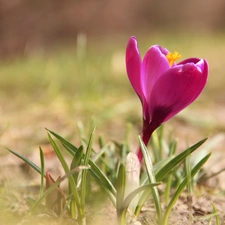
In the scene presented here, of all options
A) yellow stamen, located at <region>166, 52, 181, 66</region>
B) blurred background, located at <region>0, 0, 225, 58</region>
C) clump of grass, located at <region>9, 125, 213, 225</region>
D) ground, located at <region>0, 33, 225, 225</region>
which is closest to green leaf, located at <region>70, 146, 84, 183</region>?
clump of grass, located at <region>9, 125, 213, 225</region>

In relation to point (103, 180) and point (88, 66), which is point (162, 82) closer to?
point (103, 180)

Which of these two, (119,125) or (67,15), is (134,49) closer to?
(119,125)

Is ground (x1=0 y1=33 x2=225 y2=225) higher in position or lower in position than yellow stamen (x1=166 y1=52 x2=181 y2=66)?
lower

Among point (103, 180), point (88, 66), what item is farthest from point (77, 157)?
point (88, 66)

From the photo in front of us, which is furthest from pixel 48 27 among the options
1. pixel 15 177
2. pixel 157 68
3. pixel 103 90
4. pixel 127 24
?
pixel 157 68

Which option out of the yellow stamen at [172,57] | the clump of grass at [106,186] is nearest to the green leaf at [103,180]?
the clump of grass at [106,186]

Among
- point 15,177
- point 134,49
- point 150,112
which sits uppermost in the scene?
point 134,49

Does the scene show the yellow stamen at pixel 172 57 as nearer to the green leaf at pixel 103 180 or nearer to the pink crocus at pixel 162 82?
the pink crocus at pixel 162 82

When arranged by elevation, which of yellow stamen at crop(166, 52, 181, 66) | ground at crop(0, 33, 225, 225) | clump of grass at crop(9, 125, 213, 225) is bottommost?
ground at crop(0, 33, 225, 225)

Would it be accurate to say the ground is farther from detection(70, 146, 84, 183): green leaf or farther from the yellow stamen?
the yellow stamen
